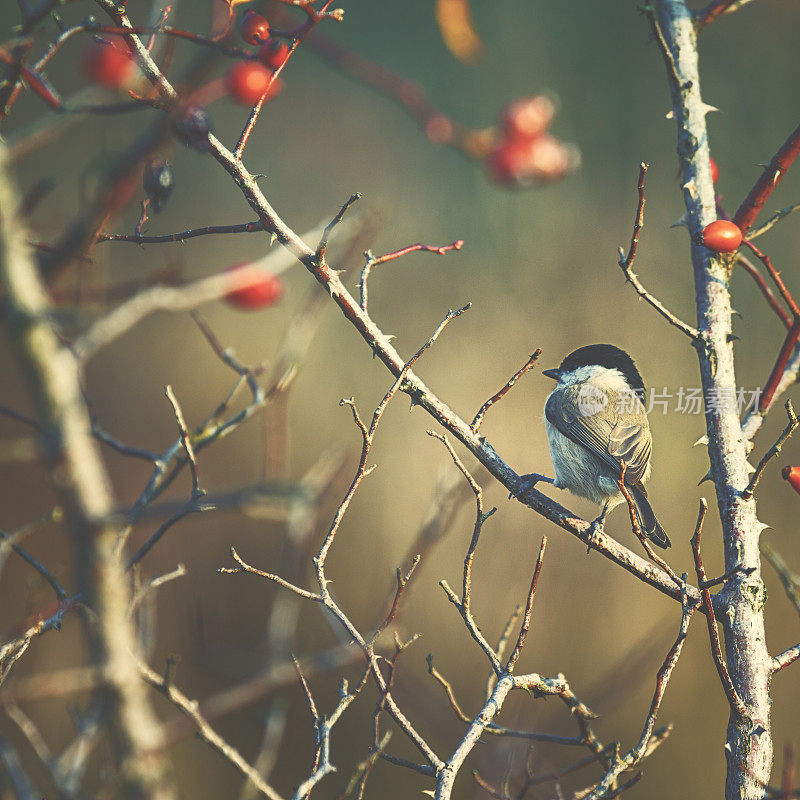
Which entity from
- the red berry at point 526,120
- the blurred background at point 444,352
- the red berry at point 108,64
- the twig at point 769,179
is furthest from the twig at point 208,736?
the blurred background at point 444,352

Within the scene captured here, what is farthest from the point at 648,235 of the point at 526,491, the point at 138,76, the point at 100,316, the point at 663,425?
the point at 100,316

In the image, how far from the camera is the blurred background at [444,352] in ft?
13.3

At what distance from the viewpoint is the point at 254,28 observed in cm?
143

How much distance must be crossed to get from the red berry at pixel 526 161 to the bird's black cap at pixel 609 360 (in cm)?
64

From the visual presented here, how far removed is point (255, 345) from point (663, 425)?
2.80 meters

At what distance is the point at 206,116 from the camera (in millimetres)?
1347

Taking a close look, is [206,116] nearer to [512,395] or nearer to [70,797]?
[70,797]

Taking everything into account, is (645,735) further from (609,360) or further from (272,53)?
(609,360)

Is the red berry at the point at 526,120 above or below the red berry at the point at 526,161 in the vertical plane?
above

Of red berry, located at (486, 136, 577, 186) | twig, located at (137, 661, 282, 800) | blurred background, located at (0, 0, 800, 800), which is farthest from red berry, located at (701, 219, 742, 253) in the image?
blurred background, located at (0, 0, 800, 800)

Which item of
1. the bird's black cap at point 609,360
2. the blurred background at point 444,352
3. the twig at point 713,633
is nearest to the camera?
the twig at point 713,633

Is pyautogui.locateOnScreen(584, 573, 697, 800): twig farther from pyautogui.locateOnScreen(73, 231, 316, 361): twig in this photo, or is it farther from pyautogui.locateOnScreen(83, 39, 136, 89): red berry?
pyautogui.locateOnScreen(83, 39, 136, 89): red berry

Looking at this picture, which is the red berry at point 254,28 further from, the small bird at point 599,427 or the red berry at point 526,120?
the small bird at point 599,427

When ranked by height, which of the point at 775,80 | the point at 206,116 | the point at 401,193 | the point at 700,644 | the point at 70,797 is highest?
the point at 775,80
